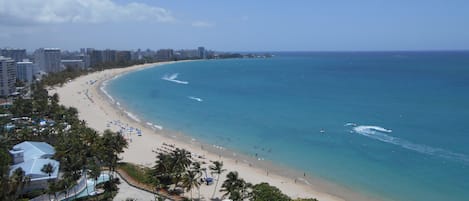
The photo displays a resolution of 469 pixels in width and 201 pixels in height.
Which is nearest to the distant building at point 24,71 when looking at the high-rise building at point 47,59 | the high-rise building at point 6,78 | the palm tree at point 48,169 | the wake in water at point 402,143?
the high-rise building at point 6,78

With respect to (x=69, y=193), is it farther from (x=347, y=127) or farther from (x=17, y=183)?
(x=347, y=127)

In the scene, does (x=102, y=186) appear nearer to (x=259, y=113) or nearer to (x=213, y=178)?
(x=213, y=178)

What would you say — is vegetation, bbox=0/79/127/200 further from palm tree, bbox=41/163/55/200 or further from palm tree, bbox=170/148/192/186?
palm tree, bbox=170/148/192/186

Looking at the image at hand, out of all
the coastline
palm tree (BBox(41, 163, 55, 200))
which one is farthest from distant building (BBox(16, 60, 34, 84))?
palm tree (BBox(41, 163, 55, 200))

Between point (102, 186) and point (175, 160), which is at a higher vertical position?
point (175, 160)

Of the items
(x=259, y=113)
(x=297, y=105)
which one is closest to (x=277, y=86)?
(x=297, y=105)

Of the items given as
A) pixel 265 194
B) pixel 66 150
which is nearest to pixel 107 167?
pixel 66 150
